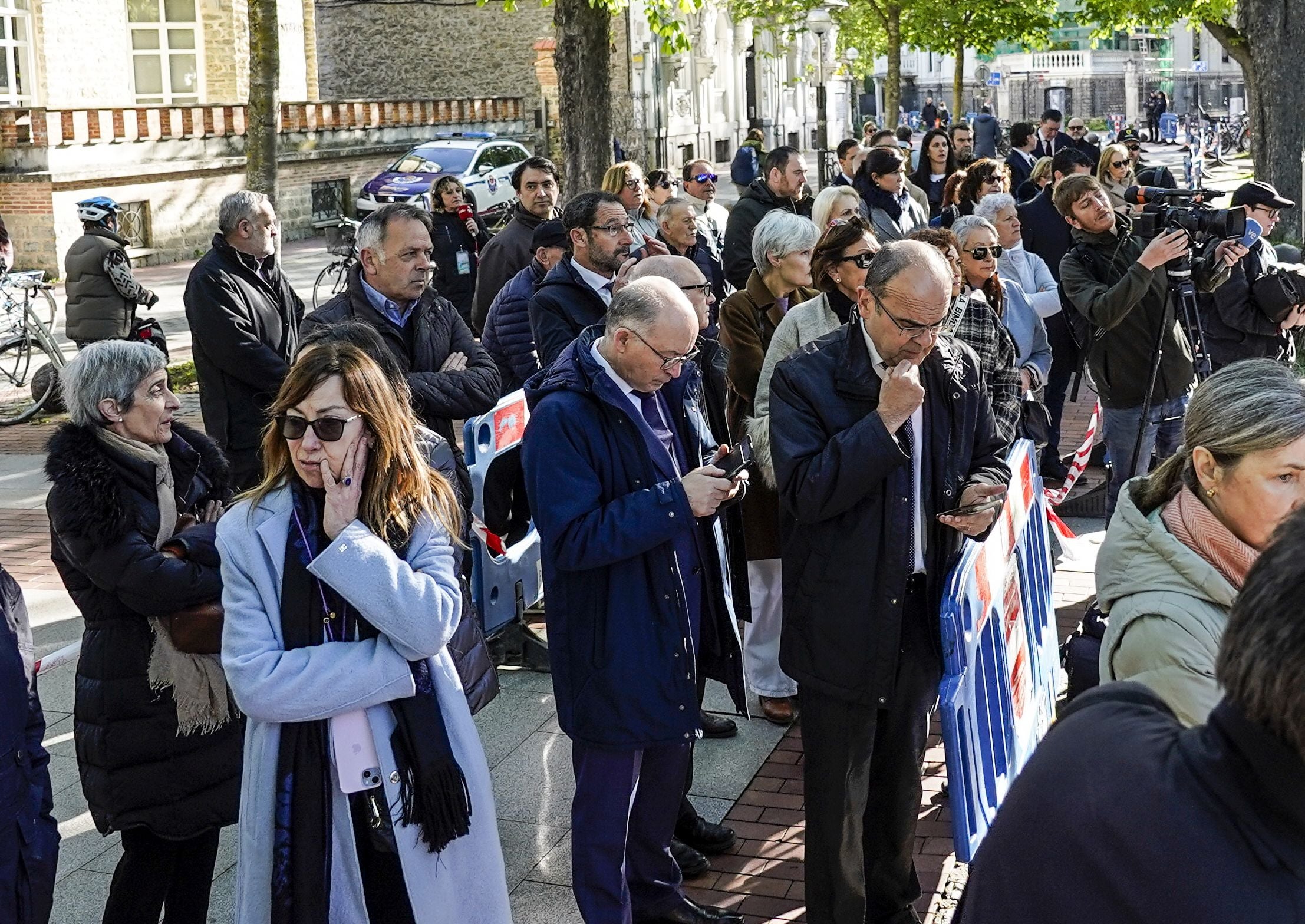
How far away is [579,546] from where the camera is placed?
12.7 feet

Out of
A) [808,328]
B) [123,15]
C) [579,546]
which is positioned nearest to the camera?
[579,546]

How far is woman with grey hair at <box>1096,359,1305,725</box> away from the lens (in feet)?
8.67

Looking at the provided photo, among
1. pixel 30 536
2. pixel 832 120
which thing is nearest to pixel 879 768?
pixel 30 536

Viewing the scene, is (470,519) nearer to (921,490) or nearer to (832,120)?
(921,490)

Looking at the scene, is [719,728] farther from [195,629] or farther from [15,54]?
[15,54]

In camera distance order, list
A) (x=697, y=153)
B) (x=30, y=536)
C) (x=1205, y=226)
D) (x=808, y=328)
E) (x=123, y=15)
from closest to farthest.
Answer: (x=808, y=328)
(x=1205, y=226)
(x=30, y=536)
(x=123, y=15)
(x=697, y=153)

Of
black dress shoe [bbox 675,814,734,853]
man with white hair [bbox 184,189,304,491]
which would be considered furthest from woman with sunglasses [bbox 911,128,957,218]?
black dress shoe [bbox 675,814,734,853]

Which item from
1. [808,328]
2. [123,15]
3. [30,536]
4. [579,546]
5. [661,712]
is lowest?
[30,536]

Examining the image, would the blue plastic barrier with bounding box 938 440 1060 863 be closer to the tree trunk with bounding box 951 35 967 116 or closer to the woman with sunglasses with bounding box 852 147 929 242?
the woman with sunglasses with bounding box 852 147 929 242

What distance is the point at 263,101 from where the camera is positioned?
13695 millimetres

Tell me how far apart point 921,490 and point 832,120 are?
204 feet

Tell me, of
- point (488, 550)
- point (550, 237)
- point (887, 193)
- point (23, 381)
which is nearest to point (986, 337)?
point (488, 550)

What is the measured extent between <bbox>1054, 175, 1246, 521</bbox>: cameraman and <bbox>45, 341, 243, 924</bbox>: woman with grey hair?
4.40 m

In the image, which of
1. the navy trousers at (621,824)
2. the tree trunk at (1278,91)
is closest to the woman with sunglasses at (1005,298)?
the navy trousers at (621,824)
